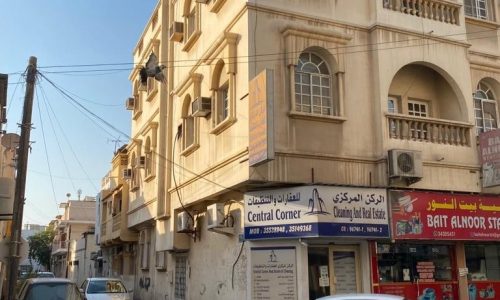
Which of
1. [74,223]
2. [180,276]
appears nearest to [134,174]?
[180,276]

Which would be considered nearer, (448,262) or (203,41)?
(448,262)

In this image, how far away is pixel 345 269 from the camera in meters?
12.2

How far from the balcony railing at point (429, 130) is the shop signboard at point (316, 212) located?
5.67 ft

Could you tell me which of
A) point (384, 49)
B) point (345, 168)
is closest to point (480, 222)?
point (345, 168)

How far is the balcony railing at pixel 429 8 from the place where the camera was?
13750mm

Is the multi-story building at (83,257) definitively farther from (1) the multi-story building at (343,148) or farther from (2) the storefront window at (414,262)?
(2) the storefront window at (414,262)

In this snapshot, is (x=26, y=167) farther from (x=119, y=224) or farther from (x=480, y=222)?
(x=119, y=224)

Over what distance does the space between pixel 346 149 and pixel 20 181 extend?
7881 millimetres

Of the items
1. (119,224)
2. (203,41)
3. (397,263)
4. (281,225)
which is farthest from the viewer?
(119,224)

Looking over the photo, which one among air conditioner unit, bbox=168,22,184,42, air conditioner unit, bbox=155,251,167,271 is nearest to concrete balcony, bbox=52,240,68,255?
air conditioner unit, bbox=155,251,167,271

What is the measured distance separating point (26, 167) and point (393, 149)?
898cm

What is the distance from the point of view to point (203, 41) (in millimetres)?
15641

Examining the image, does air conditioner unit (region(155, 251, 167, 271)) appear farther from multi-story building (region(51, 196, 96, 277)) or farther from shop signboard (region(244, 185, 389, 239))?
multi-story building (region(51, 196, 96, 277))

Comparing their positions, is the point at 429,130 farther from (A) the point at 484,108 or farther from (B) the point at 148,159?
(B) the point at 148,159
